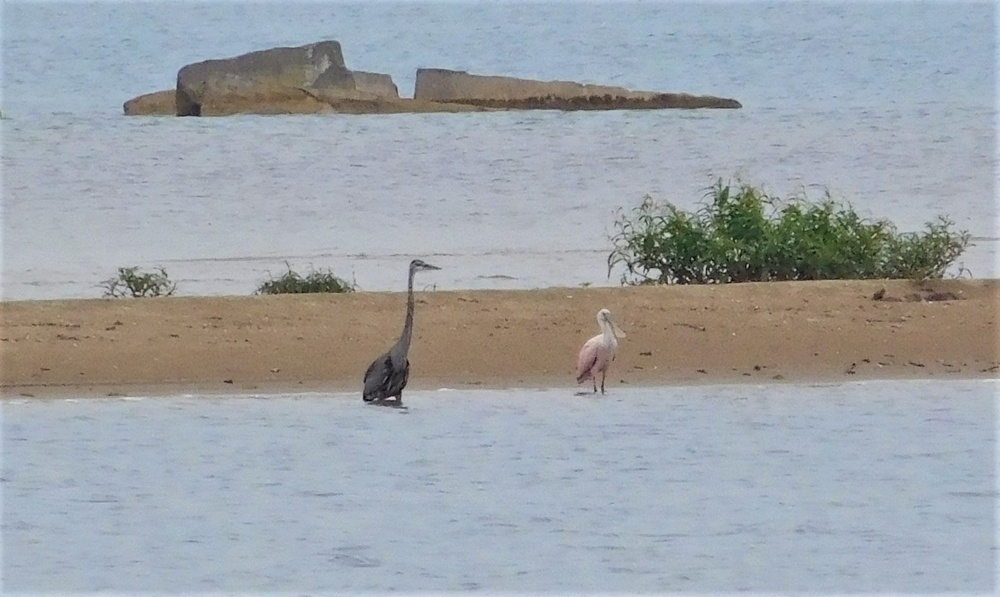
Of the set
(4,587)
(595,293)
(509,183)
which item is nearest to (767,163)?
(509,183)

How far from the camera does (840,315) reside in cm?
1259

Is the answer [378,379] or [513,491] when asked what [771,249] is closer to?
[378,379]

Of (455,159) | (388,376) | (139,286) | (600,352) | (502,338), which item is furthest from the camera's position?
(455,159)

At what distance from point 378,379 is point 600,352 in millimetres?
1180

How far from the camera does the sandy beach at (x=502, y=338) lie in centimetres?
1191

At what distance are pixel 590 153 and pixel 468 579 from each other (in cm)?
2238

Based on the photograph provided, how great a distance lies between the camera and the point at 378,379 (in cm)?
1103

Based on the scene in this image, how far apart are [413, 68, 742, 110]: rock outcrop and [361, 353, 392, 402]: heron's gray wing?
29694 mm

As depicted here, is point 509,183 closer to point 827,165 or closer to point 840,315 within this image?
point 827,165

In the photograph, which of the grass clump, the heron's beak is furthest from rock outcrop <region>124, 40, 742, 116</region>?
the heron's beak

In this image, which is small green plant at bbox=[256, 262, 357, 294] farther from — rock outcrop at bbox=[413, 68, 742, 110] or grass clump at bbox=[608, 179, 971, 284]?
rock outcrop at bbox=[413, 68, 742, 110]

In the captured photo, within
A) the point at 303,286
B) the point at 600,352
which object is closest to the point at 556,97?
the point at 303,286

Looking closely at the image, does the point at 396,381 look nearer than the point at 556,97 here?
Yes

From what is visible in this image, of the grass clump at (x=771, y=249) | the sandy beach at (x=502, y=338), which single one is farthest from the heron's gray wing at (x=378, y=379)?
the grass clump at (x=771, y=249)
